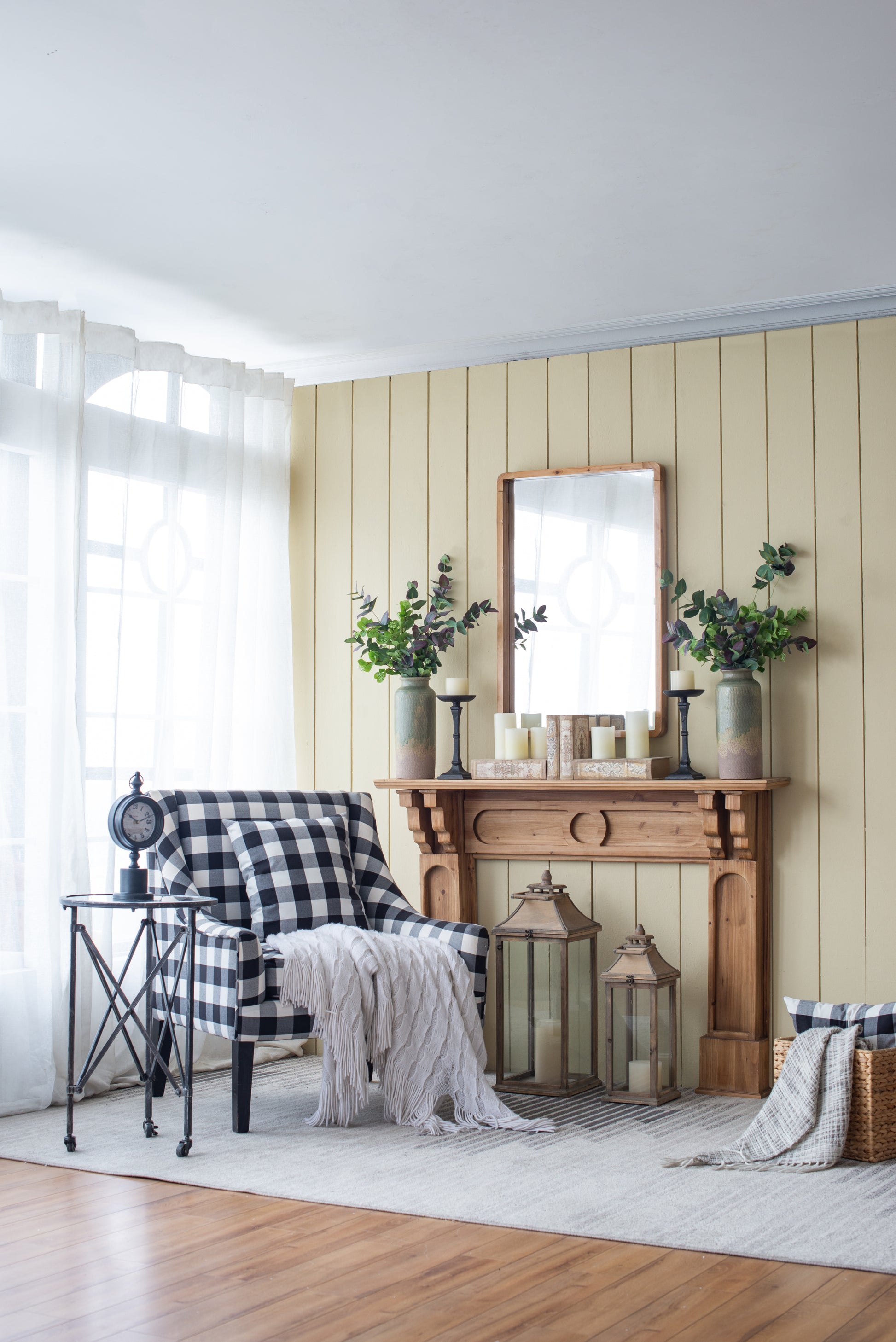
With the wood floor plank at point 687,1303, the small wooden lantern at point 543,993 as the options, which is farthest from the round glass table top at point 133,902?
the wood floor plank at point 687,1303

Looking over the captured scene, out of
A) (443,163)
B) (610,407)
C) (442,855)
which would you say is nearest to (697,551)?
(610,407)

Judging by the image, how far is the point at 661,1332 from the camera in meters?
2.21

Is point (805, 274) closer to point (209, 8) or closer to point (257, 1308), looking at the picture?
point (209, 8)

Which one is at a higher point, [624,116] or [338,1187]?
[624,116]

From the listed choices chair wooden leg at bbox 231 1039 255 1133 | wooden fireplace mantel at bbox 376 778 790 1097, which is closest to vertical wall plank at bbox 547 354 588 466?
wooden fireplace mantel at bbox 376 778 790 1097

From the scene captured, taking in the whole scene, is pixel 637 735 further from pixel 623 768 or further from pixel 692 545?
pixel 692 545

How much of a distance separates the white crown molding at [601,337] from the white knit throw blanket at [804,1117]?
7.34 ft

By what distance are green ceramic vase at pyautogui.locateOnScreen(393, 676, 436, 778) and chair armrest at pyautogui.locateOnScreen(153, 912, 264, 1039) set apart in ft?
3.29

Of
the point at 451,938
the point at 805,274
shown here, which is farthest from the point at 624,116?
the point at 451,938

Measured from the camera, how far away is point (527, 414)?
4.72 meters

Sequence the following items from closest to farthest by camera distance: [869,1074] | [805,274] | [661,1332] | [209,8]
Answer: [661,1332] < [209,8] < [869,1074] < [805,274]

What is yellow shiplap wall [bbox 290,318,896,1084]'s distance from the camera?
13.6 ft

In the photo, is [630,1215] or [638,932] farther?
[638,932]

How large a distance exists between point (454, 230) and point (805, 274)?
1116 mm
